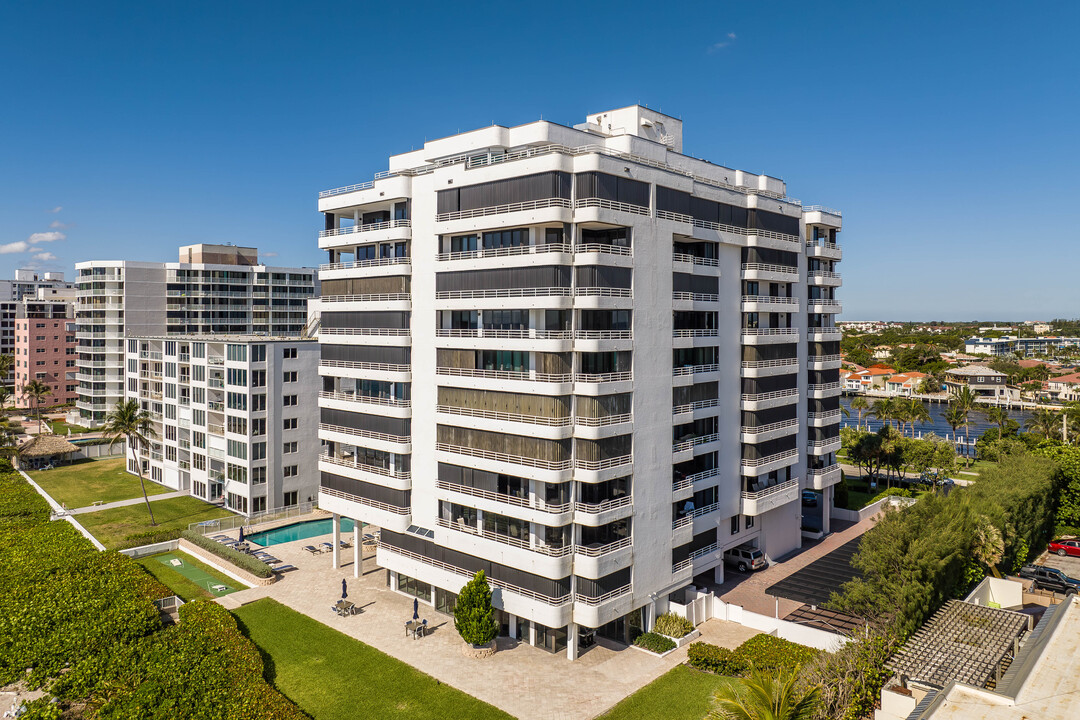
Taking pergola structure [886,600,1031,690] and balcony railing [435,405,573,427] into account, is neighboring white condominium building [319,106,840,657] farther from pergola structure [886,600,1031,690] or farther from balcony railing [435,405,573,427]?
pergola structure [886,600,1031,690]

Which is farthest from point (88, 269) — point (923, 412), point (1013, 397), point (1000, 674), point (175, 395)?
point (1013, 397)

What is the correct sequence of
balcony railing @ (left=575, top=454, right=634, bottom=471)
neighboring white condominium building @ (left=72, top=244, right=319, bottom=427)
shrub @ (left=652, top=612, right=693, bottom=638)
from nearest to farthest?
balcony railing @ (left=575, top=454, right=634, bottom=471) < shrub @ (left=652, top=612, right=693, bottom=638) < neighboring white condominium building @ (left=72, top=244, right=319, bottom=427)

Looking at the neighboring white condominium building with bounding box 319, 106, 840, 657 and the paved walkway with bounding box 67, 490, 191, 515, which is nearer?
the neighboring white condominium building with bounding box 319, 106, 840, 657

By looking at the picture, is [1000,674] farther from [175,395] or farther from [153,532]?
[175,395]

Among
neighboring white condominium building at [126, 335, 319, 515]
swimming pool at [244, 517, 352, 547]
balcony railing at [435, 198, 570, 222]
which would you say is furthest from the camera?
neighboring white condominium building at [126, 335, 319, 515]

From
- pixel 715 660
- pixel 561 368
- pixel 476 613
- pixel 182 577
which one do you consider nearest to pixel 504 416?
pixel 561 368

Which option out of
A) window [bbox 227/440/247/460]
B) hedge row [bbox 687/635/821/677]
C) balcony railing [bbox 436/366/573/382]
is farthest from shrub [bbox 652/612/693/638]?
window [bbox 227/440/247/460]
